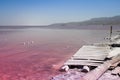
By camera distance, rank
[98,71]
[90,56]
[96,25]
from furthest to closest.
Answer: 1. [96,25]
2. [90,56]
3. [98,71]

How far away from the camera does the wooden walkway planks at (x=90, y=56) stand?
10.8 meters

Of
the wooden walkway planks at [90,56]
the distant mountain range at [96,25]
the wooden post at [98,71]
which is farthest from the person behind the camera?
the distant mountain range at [96,25]

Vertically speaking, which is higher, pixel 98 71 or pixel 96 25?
pixel 98 71

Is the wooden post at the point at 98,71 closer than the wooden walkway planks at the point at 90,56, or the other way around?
the wooden post at the point at 98,71

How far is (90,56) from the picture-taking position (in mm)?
11812

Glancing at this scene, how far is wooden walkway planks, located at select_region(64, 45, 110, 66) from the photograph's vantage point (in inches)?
423

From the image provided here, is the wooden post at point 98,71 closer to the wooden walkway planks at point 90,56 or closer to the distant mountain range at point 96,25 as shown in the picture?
the wooden walkway planks at point 90,56

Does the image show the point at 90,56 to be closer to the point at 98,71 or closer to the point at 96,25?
the point at 98,71

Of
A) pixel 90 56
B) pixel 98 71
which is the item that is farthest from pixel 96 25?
pixel 98 71

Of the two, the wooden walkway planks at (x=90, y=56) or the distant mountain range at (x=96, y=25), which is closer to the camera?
the wooden walkway planks at (x=90, y=56)

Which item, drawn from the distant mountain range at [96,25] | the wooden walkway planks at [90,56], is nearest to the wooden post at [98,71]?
the wooden walkway planks at [90,56]

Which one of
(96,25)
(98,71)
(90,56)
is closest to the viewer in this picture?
(98,71)

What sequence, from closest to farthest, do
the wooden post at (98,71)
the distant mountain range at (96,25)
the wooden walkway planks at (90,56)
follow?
1. the wooden post at (98,71)
2. the wooden walkway planks at (90,56)
3. the distant mountain range at (96,25)

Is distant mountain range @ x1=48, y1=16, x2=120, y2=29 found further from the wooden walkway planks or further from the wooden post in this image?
the wooden post
